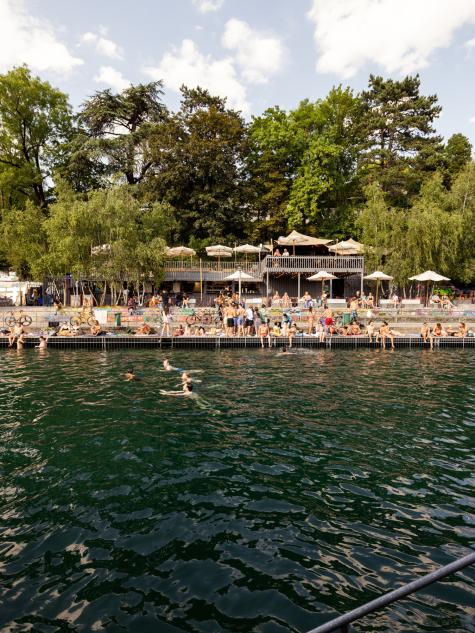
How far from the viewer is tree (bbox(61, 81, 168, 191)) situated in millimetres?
40906

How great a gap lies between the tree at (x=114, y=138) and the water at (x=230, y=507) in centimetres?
3316

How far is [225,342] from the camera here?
23.5 m

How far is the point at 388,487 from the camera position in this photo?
7.38 m

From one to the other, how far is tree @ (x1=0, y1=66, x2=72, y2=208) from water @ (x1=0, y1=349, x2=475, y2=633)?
3498 cm

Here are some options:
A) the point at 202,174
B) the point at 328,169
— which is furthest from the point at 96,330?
the point at 328,169

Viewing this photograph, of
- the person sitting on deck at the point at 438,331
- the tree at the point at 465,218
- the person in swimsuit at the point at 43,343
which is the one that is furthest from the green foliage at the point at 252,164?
the person in swimsuit at the point at 43,343

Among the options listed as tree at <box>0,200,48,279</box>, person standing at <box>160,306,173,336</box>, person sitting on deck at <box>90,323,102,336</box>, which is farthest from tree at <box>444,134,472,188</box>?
tree at <box>0,200,48,279</box>

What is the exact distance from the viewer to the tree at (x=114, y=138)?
40.9 m

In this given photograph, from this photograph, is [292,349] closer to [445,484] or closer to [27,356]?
[27,356]

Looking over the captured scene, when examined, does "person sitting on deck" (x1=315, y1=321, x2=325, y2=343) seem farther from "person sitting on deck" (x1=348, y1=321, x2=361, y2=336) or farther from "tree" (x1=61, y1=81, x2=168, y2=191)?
"tree" (x1=61, y1=81, x2=168, y2=191)

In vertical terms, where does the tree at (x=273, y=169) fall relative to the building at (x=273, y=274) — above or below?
above

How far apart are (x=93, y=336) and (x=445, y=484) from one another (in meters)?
19.5

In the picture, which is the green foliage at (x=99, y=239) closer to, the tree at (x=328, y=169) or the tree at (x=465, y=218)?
the tree at (x=328, y=169)

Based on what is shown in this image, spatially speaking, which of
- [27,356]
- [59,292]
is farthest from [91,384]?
[59,292]
